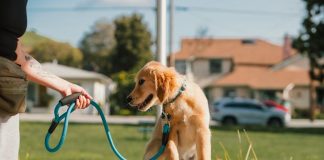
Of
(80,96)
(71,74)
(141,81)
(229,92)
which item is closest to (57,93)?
(71,74)

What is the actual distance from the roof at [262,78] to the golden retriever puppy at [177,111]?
70.2m

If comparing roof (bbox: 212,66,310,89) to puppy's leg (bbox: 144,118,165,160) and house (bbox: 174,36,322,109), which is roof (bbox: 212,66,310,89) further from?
puppy's leg (bbox: 144,118,165,160)

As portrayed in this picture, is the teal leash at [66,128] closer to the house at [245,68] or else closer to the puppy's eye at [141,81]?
the puppy's eye at [141,81]

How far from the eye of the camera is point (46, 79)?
12.5 ft

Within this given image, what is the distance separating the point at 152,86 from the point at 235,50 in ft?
262

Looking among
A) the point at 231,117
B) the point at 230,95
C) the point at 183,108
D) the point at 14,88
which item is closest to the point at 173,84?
the point at 183,108

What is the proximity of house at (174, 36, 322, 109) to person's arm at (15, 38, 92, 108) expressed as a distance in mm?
68515

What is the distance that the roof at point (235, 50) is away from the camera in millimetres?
81312

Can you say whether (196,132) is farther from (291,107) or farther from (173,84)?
(291,107)

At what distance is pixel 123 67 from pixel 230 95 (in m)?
13.4

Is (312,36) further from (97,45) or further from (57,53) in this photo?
(97,45)

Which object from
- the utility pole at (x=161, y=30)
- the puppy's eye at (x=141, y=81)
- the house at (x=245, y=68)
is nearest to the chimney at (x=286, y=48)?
the house at (x=245, y=68)

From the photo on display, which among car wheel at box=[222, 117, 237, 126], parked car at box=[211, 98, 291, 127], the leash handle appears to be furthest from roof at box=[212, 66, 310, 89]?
Answer: the leash handle

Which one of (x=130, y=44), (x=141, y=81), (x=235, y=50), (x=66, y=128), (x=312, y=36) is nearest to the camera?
(x=66, y=128)
